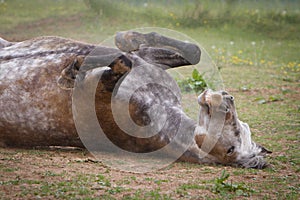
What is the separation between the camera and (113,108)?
14.8 feet

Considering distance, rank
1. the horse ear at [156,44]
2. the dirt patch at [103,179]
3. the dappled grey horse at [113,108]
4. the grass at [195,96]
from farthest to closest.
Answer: the horse ear at [156,44], the dappled grey horse at [113,108], the grass at [195,96], the dirt patch at [103,179]

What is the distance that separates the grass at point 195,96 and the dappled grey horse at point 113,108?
18 centimetres

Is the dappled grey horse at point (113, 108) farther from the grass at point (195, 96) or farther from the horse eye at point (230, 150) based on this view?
the grass at point (195, 96)

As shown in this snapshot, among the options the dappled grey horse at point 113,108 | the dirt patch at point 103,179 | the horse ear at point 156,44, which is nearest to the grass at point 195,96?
the dirt patch at point 103,179

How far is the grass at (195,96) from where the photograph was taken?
3562 mm

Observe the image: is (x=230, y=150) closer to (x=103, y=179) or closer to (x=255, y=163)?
(x=255, y=163)

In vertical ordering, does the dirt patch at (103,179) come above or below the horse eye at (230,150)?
below

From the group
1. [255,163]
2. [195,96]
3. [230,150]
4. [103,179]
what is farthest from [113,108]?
[195,96]

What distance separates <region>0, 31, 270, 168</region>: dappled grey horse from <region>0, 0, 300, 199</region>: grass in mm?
184

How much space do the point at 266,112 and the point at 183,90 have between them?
1235 millimetres

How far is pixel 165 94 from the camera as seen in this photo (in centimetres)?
472

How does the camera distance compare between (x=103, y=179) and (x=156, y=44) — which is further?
(x=156, y=44)

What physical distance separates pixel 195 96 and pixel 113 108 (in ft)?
9.26

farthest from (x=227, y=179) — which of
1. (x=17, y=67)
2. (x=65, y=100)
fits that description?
(x=17, y=67)
